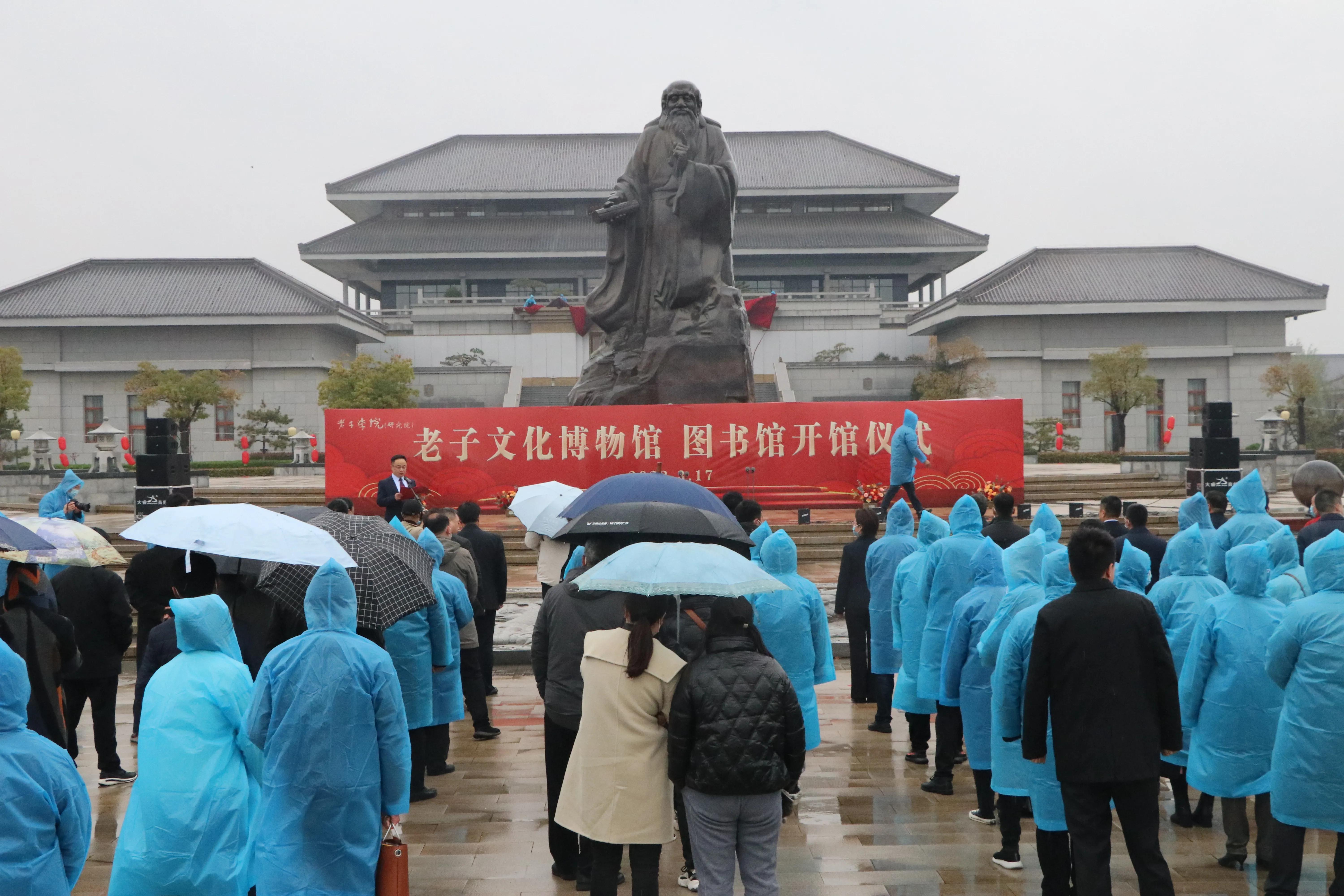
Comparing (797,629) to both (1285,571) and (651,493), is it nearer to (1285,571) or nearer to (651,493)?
(651,493)

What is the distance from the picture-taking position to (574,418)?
13.5 m

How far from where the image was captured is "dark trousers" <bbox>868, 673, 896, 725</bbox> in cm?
609

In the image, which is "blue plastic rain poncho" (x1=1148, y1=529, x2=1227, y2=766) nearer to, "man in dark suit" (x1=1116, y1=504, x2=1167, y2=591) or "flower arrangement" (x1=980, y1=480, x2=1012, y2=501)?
"man in dark suit" (x1=1116, y1=504, x2=1167, y2=591)

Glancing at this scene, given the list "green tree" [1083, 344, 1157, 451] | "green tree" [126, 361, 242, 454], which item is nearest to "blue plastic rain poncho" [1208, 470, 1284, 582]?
"green tree" [1083, 344, 1157, 451]

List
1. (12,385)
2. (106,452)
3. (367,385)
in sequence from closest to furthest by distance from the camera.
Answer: (106,452)
(12,385)
(367,385)

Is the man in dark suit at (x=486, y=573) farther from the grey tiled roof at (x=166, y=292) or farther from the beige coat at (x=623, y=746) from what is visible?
the grey tiled roof at (x=166, y=292)

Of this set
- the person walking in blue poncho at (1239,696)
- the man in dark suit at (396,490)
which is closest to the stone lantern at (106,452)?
the man in dark suit at (396,490)

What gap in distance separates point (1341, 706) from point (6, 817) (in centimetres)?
361

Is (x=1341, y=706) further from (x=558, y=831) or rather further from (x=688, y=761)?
(x=558, y=831)

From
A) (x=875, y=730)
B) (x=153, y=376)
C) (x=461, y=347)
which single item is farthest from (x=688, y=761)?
(x=461, y=347)

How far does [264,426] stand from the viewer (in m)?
29.8

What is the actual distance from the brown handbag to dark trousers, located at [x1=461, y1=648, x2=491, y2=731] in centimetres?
273

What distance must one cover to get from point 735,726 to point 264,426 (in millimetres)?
28869

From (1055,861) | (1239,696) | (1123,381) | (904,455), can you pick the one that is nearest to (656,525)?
(1055,861)
